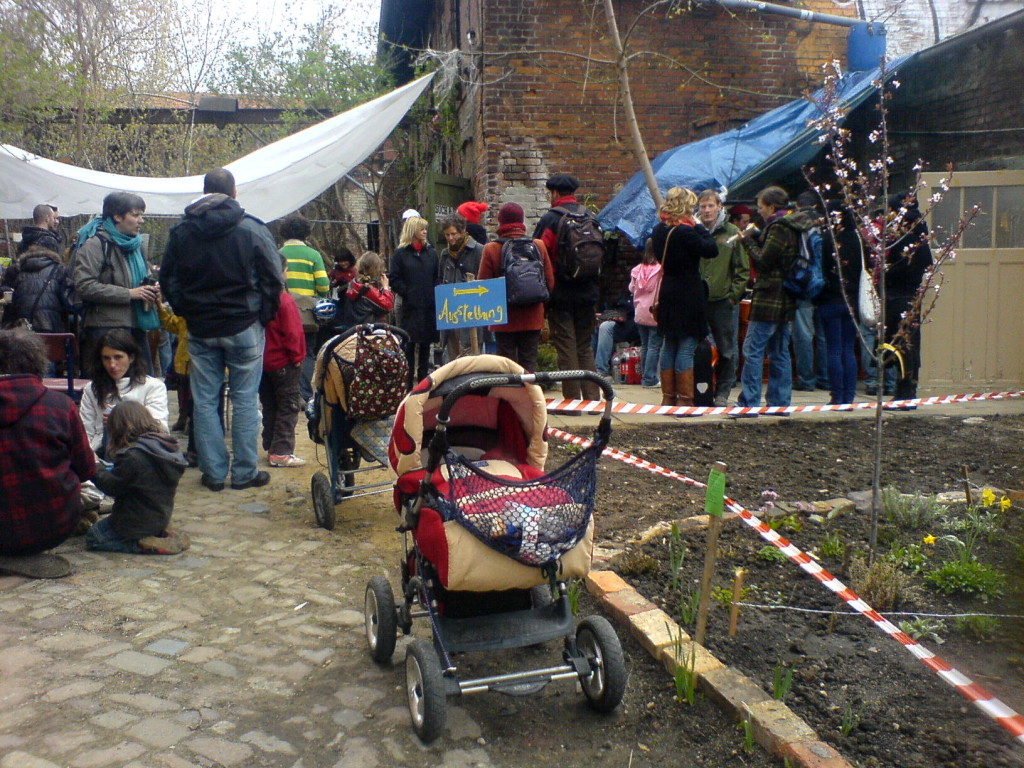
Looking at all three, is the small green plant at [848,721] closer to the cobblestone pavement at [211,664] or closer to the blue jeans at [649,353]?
the cobblestone pavement at [211,664]

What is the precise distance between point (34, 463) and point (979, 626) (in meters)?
4.36

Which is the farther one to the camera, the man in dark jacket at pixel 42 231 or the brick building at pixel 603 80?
the brick building at pixel 603 80

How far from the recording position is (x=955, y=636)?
369cm

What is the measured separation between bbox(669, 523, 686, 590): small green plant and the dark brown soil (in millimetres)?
54

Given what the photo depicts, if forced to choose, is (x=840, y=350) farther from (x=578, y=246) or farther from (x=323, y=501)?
(x=323, y=501)

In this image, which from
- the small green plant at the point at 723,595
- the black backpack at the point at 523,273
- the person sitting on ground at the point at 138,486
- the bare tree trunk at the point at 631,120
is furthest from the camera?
the bare tree trunk at the point at 631,120

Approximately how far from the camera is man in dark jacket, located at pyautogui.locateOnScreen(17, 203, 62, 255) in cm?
844

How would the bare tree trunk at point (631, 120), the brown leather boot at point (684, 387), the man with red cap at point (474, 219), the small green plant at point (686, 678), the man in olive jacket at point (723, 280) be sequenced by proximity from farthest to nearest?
the bare tree trunk at point (631, 120) → the man with red cap at point (474, 219) → the man in olive jacket at point (723, 280) → the brown leather boot at point (684, 387) → the small green plant at point (686, 678)

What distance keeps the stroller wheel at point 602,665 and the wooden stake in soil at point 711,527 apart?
45 cm

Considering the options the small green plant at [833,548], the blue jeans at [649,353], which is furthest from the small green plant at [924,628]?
the blue jeans at [649,353]

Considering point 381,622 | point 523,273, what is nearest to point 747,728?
point 381,622

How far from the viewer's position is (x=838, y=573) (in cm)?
426

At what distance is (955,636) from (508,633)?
190 centimetres

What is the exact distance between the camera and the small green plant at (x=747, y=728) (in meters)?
2.96
